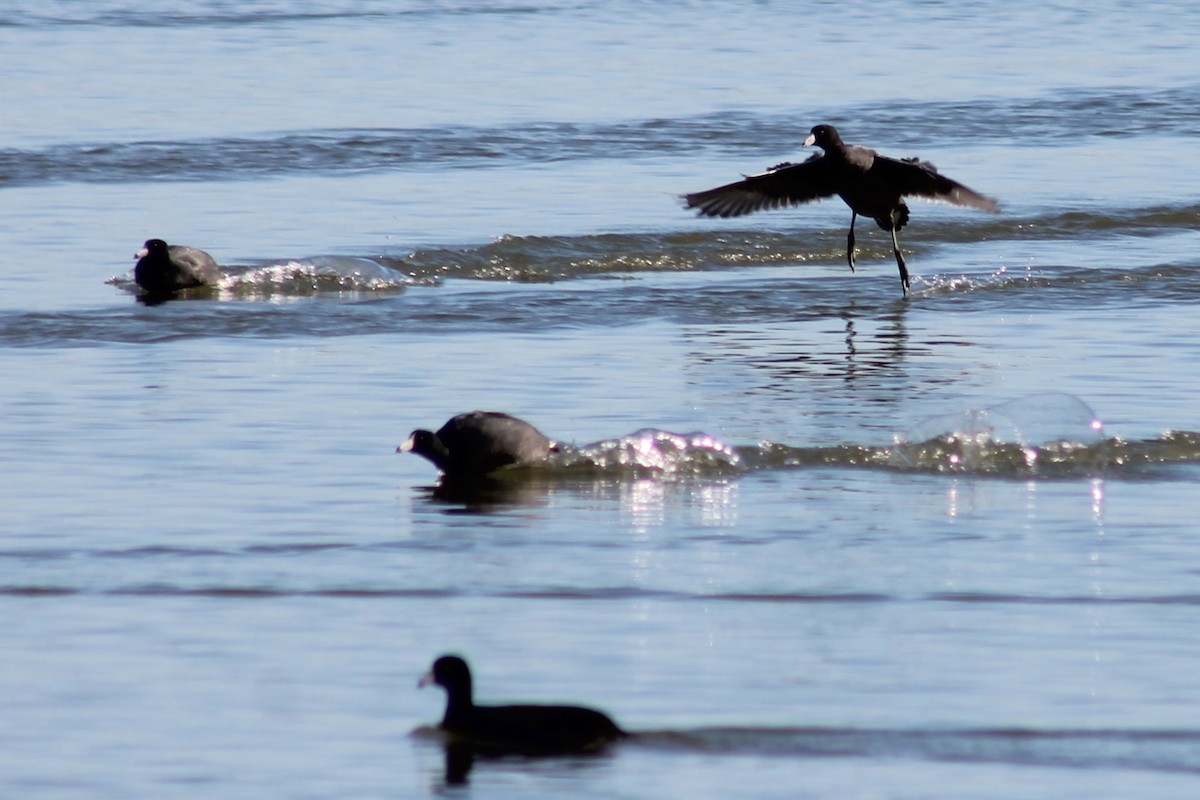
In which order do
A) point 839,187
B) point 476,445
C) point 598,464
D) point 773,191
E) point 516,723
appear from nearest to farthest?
point 516,723, point 476,445, point 598,464, point 839,187, point 773,191

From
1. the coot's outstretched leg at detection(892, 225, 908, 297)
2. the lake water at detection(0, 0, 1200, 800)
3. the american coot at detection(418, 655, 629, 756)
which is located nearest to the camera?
the american coot at detection(418, 655, 629, 756)

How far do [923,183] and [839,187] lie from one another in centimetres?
53

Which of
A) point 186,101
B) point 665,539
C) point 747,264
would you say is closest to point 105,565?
point 665,539

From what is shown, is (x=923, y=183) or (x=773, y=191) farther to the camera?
(x=773, y=191)

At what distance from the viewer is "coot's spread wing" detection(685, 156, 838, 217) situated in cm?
1339

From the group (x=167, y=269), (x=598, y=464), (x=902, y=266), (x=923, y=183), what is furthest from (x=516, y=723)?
(x=902, y=266)

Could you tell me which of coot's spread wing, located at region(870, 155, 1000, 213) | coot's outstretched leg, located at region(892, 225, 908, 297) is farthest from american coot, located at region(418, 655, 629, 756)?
coot's outstretched leg, located at region(892, 225, 908, 297)

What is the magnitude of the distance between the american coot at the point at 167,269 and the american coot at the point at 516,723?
7.93 meters

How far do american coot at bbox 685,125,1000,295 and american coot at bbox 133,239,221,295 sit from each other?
9.31 feet

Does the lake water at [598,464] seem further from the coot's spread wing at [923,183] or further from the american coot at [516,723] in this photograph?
the coot's spread wing at [923,183]

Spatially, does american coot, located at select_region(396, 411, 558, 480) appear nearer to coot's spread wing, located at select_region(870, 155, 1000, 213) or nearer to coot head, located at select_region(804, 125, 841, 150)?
coot's spread wing, located at select_region(870, 155, 1000, 213)

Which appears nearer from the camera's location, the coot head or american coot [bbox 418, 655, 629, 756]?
american coot [bbox 418, 655, 629, 756]

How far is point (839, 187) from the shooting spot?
44.6ft

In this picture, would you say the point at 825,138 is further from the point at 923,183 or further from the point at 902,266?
the point at 902,266
